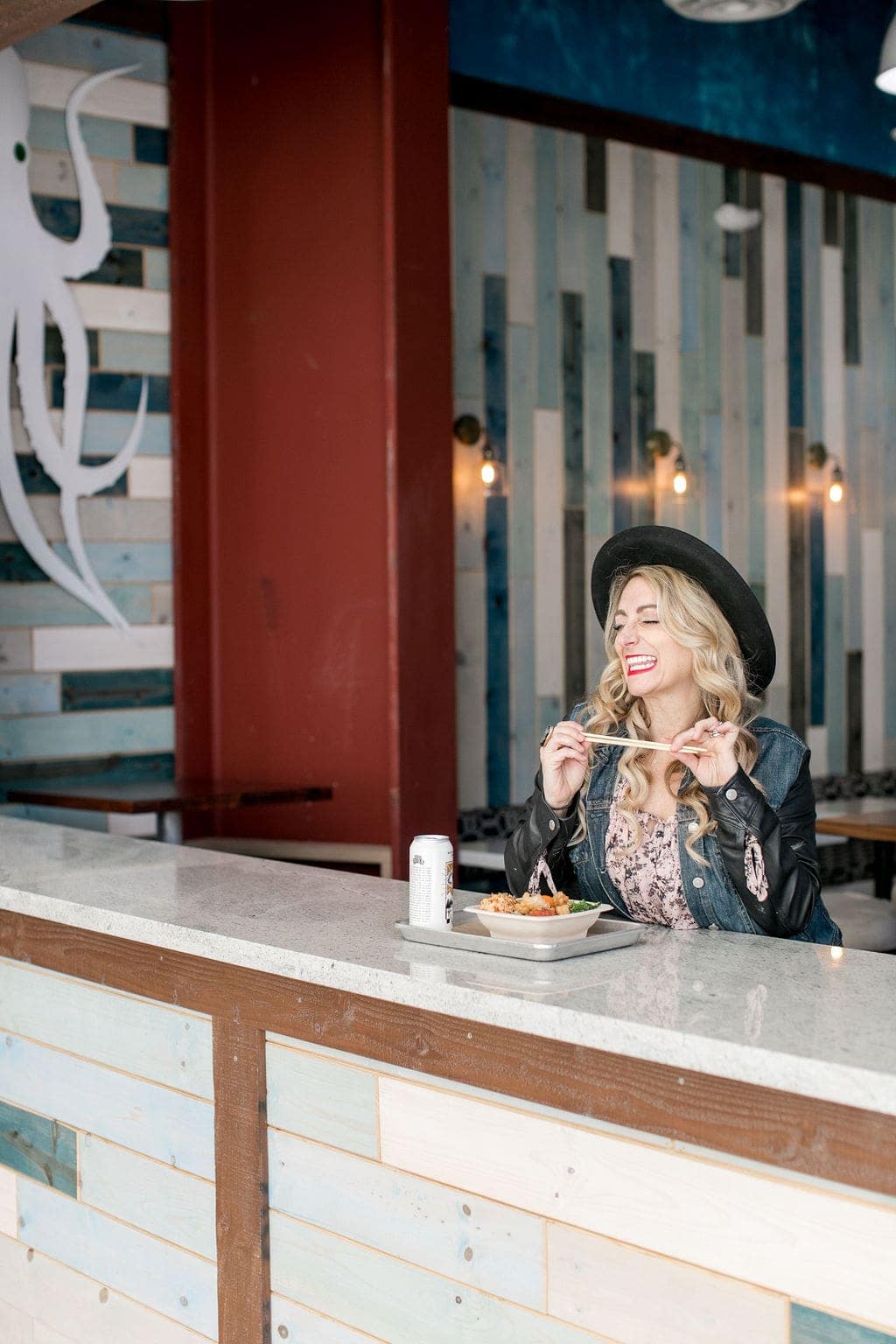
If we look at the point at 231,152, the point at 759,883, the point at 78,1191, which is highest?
the point at 231,152

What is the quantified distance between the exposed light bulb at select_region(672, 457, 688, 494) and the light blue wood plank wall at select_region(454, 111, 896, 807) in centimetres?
5

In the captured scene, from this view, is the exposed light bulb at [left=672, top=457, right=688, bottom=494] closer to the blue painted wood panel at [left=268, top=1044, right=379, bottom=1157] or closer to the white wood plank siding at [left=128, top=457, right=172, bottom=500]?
the white wood plank siding at [left=128, top=457, right=172, bottom=500]

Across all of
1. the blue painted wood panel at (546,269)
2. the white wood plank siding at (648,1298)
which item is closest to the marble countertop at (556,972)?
the white wood plank siding at (648,1298)

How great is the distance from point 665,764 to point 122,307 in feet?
9.01

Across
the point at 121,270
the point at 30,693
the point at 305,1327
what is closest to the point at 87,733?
the point at 30,693

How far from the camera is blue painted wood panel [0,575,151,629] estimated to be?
4.44m

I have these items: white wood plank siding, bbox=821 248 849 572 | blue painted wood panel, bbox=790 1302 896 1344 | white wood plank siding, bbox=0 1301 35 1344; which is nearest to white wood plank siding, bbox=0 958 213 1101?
white wood plank siding, bbox=0 1301 35 1344

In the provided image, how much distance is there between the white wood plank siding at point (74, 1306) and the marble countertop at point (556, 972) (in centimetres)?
65

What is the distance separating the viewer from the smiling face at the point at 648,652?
2.58m

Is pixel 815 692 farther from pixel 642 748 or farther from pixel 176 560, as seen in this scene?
pixel 642 748

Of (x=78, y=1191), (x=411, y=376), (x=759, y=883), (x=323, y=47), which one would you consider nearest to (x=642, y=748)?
(x=759, y=883)

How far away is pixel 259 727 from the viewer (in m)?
4.77

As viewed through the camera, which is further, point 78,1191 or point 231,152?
point 231,152

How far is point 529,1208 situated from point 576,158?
4.59 m
